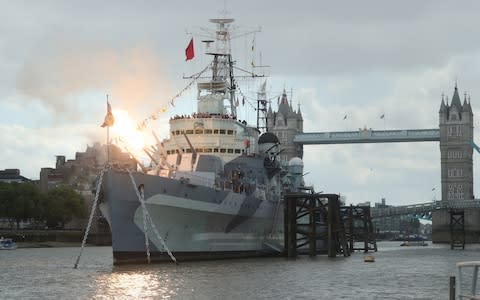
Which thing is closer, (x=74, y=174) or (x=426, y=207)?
(x=426, y=207)

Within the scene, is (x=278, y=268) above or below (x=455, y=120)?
below

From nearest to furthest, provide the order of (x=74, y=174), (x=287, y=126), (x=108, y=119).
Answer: (x=108, y=119) < (x=74, y=174) < (x=287, y=126)

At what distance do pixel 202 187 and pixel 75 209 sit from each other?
2840 inches

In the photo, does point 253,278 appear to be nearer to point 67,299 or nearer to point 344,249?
point 67,299

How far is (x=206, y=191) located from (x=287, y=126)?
442 ft

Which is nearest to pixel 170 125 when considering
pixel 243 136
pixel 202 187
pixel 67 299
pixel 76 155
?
pixel 243 136

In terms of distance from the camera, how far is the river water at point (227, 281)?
120 feet

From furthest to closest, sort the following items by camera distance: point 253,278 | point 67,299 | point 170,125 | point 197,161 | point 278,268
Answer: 1. point 170,125
2. point 197,161
3. point 278,268
4. point 253,278
5. point 67,299

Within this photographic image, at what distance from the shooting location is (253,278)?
4381 centimetres

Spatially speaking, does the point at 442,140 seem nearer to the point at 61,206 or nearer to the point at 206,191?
the point at 61,206

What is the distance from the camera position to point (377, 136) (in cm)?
16350

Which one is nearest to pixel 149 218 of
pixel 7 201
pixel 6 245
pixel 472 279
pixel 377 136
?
pixel 472 279

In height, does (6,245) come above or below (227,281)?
above

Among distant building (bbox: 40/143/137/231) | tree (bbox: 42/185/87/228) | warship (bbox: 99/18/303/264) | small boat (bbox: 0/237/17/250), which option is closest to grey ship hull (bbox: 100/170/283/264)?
warship (bbox: 99/18/303/264)
